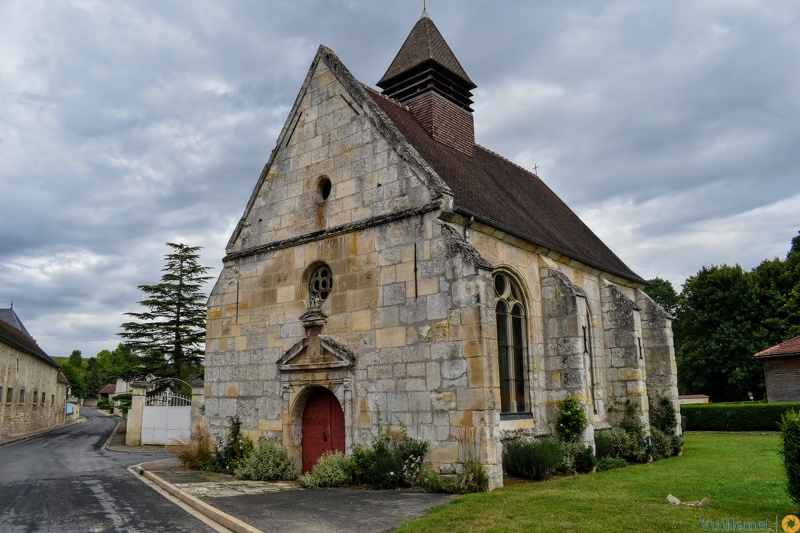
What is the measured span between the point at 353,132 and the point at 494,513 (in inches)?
338

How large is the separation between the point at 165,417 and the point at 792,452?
2252 centimetres

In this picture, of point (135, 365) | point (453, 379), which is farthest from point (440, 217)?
point (135, 365)

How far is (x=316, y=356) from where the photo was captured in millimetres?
12555

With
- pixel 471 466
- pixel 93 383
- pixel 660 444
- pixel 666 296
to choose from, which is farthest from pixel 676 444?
pixel 93 383

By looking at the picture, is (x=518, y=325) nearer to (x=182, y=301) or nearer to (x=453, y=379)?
(x=453, y=379)

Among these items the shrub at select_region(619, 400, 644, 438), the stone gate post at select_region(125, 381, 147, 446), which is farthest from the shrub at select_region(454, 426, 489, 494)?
the stone gate post at select_region(125, 381, 147, 446)

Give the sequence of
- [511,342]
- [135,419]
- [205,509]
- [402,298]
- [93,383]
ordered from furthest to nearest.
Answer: [93,383], [135,419], [511,342], [402,298], [205,509]

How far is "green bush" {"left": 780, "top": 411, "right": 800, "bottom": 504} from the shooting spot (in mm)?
→ 6543

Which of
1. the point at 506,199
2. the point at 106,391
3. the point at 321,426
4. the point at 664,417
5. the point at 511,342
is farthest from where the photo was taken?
the point at 106,391

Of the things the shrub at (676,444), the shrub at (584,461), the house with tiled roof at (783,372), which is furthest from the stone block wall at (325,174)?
the house with tiled roof at (783,372)

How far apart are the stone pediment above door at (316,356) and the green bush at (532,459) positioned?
351 cm

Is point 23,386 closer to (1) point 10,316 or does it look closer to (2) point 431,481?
(1) point 10,316

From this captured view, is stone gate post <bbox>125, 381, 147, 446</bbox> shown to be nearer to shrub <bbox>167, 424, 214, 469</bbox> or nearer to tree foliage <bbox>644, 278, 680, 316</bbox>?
shrub <bbox>167, 424, 214, 469</bbox>

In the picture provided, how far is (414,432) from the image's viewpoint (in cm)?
1068
